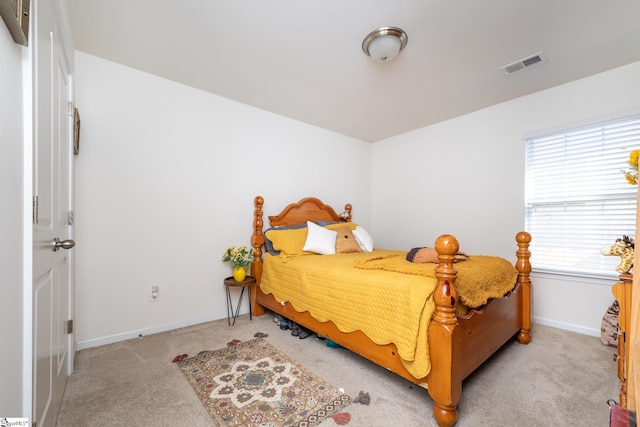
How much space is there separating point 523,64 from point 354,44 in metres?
1.49

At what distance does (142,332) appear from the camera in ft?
7.89

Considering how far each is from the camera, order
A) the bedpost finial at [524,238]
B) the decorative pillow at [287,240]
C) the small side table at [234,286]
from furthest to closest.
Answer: the decorative pillow at [287,240], the small side table at [234,286], the bedpost finial at [524,238]

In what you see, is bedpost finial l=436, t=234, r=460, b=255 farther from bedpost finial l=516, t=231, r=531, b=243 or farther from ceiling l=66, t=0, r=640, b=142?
ceiling l=66, t=0, r=640, b=142

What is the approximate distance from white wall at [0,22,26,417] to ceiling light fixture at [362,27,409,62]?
6.23ft

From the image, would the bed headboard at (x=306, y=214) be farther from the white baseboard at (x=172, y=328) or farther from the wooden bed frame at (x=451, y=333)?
the white baseboard at (x=172, y=328)

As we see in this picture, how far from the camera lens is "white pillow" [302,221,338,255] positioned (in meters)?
2.90

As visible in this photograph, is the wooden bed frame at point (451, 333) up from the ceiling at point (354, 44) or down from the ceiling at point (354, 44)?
down

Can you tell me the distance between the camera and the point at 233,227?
3.00 m

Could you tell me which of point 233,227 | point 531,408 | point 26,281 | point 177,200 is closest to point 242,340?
point 233,227

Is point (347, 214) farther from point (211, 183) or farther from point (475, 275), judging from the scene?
point (475, 275)

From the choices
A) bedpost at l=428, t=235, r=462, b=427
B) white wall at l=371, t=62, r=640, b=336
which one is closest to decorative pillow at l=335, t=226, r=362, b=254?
white wall at l=371, t=62, r=640, b=336

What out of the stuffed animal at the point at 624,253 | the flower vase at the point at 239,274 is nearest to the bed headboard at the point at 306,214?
the flower vase at the point at 239,274

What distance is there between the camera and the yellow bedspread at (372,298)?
4.79 feet

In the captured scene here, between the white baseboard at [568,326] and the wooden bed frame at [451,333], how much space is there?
2.15 ft
